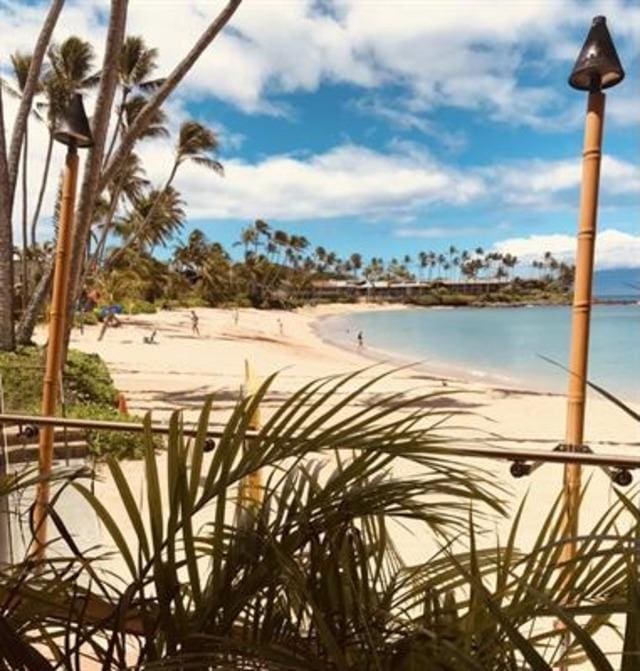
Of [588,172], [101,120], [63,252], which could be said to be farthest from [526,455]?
[101,120]

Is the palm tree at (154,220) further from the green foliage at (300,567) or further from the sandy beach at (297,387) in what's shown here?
the green foliage at (300,567)

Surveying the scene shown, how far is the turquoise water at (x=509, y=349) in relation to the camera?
23328mm

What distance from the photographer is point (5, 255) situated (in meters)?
9.67

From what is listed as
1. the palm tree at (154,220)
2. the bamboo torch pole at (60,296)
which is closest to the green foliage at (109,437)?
the bamboo torch pole at (60,296)

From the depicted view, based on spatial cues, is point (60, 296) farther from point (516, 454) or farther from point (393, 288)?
point (393, 288)

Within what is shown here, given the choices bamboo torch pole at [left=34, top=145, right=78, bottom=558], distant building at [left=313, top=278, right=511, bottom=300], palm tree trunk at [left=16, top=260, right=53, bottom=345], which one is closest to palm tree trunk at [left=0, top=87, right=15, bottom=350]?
palm tree trunk at [left=16, top=260, right=53, bottom=345]

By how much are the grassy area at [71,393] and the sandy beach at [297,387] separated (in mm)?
423

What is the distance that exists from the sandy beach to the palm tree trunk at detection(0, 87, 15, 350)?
7.63 feet

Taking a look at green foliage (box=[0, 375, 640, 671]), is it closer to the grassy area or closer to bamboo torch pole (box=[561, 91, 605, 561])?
bamboo torch pole (box=[561, 91, 605, 561])

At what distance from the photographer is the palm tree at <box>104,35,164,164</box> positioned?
18547mm

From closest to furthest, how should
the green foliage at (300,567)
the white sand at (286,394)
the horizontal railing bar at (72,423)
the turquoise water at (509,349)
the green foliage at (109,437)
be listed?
the green foliage at (300,567), the horizontal railing bar at (72,423), the white sand at (286,394), the green foliage at (109,437), the turquoise water at (509,349)

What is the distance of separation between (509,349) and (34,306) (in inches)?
1139

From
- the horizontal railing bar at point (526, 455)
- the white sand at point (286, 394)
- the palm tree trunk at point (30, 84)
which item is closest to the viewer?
the horizontal railing bar at point (526, 455)

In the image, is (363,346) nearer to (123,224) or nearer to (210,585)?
(123,224)
